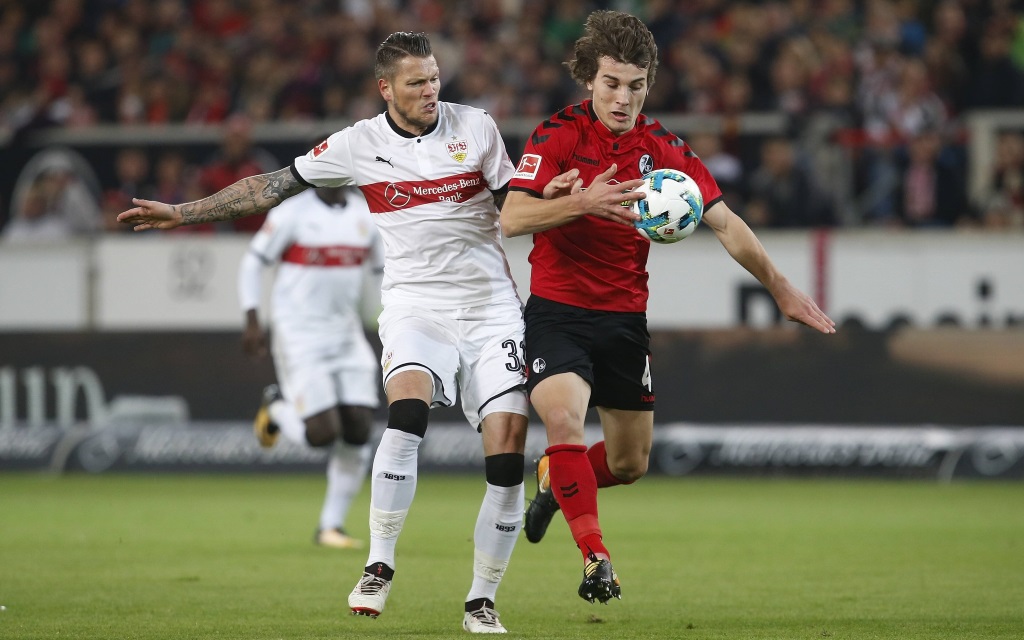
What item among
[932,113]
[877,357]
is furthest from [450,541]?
[932,113]

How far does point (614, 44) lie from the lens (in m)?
6.62

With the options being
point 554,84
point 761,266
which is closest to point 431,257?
point 761,266

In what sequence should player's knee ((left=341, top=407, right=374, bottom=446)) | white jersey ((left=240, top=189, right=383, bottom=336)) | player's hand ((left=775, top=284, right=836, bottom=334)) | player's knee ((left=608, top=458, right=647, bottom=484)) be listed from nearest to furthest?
player's hand ((left=775, top=284, right=836, bottom=334)) → player's knee ((left=608, top=458, right=647, bottom=484)) → player's knee ((left=341, top=407, right=374, bottom=446)) → white jersey ((left=240, top=189, right=383, bottom=336))

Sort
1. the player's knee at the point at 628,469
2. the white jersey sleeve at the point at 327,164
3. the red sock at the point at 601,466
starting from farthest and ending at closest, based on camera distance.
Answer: the red sock at the point at 601,466
the player's knee at the point at 628,469
the white jersey sleeve at the point at 327,164

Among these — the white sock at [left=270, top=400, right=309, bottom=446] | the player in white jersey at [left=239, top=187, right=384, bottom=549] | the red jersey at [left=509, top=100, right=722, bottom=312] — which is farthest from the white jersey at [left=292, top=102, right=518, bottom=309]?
the white sock at [left=270, top=400, right=309, bottom=446]

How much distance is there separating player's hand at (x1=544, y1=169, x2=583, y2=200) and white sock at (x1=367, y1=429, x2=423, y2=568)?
1200mm

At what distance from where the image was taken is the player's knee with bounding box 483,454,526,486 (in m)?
6.56

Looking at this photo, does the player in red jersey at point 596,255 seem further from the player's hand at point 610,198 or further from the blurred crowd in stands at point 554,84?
the blurred crowd in stands at point 554,84

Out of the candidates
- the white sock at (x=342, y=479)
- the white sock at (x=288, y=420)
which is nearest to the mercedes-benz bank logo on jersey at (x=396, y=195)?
the white sock at (x=342, y=479)

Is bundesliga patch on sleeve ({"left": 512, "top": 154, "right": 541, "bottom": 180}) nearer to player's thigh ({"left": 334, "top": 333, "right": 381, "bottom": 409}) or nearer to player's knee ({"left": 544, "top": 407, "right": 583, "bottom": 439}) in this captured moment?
player's knee ({"left": 544, "top": 407, "right": 583, "bottom": 439})

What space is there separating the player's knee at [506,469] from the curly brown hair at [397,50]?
1.78 meters

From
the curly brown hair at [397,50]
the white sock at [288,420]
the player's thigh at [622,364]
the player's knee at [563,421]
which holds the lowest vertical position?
the white sock at [288,420]

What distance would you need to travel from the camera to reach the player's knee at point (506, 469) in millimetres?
6562

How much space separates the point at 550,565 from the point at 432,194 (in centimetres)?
294
